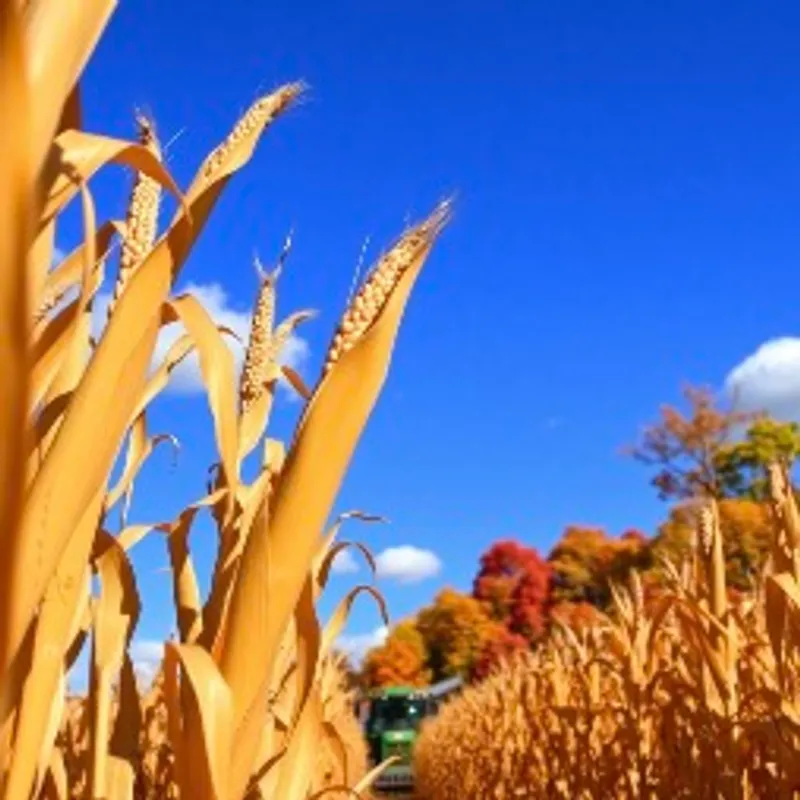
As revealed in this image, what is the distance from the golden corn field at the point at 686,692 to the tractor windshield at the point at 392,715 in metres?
15.3

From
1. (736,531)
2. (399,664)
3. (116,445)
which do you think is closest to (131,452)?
(116,445)

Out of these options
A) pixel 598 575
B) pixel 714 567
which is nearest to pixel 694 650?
pixel 714 567

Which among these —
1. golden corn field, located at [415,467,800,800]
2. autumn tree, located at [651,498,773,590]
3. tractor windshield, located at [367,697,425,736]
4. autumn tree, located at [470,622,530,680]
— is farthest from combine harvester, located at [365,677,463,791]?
golden corn field, located at [415,467,800,800]

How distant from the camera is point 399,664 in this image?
3744 cm

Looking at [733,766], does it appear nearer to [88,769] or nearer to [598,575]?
[88,769]

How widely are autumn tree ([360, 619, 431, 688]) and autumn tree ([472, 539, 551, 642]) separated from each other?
8.69 feet

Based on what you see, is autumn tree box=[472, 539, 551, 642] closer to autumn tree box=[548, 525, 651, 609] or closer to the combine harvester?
autumn tree box=[548, 525, 651, 609]

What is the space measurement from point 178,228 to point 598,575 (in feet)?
101

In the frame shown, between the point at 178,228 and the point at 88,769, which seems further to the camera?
the point at 88,769

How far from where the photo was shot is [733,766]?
389 centimetres

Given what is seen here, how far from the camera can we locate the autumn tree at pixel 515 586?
32969mm

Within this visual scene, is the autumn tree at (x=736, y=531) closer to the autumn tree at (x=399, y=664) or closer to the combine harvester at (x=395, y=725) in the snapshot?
the combine harvester at (x=395, y=725)

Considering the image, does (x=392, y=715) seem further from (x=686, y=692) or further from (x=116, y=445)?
(x=116, y=445)

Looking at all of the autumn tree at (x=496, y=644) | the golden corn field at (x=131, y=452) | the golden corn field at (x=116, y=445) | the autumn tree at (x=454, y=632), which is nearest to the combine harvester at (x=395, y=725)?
the autumn tree at (x=496, y=644)
